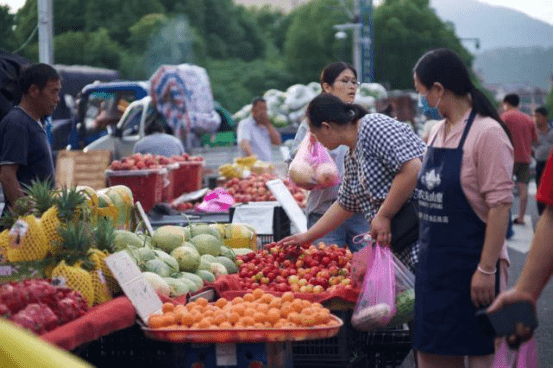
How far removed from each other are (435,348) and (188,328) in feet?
4.02

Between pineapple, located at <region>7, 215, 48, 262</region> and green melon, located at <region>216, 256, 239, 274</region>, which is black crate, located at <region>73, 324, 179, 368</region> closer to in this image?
pineapple, located at <region>7, 215, 48, 262</region>

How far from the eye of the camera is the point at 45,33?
55.9ft

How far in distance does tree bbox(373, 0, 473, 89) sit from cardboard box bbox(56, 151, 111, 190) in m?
55.1

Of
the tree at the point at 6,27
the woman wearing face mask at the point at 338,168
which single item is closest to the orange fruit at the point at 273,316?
the woman wearing face mask at the point at 338,168

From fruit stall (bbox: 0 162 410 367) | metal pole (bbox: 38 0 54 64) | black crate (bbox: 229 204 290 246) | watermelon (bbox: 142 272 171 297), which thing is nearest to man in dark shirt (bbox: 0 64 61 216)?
fruit stall (bbox: 0 162 410 367)

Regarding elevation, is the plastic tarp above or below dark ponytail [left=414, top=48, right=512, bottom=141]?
below

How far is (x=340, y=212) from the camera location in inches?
276

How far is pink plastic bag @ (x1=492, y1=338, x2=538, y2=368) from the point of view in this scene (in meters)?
4.98

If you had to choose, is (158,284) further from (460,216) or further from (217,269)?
(460,216)

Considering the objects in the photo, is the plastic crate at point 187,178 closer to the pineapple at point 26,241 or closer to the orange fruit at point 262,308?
the pineapple at point 26,241

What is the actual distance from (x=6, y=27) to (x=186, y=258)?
867 centimetres

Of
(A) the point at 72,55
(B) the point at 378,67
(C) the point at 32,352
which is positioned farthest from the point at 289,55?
(C) the point at 32,352

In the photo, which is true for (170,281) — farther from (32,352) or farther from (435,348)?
(32,352)

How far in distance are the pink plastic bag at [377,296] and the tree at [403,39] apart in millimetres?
66628
